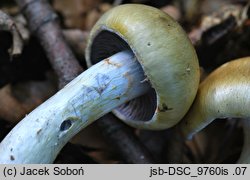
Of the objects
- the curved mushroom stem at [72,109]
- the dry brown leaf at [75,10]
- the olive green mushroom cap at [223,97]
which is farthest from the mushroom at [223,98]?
the dry brown leaf at [75,10]

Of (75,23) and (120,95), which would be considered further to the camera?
(75,23)

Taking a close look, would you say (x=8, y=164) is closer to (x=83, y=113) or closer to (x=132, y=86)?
(x=83, y=113)

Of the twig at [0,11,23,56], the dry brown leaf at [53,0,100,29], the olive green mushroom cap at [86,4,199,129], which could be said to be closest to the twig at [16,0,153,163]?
the twig at [0,11,23,56]

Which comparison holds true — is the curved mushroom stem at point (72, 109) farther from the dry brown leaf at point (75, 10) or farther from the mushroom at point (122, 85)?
the dry brown leaf at point (75, 10)

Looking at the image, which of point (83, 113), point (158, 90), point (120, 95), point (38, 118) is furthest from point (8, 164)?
point (158, 90)

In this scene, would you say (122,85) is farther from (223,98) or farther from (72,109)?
(223,98)

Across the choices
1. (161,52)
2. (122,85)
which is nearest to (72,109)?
(122,85)
